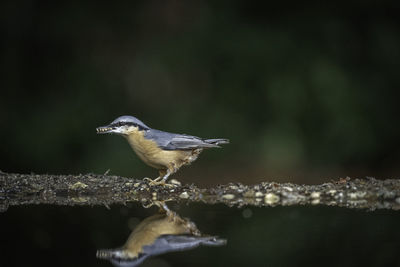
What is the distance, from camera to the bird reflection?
59.7 inches

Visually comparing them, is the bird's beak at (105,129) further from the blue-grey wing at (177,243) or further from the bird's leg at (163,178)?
the blue-grey wing at (177,243)

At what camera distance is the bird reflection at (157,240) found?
152cm

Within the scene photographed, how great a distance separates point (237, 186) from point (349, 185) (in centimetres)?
67

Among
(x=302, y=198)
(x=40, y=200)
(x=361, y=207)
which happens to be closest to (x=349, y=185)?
(x=302, y=198)

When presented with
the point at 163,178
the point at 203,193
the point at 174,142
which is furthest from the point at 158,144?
the point at 203,193

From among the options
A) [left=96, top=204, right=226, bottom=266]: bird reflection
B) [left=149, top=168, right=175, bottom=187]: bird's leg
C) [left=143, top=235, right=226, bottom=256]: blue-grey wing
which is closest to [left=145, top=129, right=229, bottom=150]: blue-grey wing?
[left=149, top=168, right=175, bottom=187]: bird's leg

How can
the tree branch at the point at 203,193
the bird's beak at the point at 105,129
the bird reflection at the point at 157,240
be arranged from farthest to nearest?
the bird's beak at the point at 105,129 < the tree branch at the point at 203,193 < the bird reflection at the point at 157,240

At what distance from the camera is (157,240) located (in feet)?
5.55

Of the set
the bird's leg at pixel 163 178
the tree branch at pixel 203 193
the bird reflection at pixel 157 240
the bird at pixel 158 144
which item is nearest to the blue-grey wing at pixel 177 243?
the bird reflection at pixel 157 240

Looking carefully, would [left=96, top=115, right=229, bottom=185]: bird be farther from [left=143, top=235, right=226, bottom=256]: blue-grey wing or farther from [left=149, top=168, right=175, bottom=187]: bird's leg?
[left=143, top=235, right=226, bottom=256]: blue-grey wing

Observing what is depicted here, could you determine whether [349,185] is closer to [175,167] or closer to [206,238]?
[175,167]

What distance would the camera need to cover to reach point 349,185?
3.09m

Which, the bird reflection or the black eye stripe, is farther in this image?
the black eye stripe

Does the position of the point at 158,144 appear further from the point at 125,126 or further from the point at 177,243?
the point at 177,243
